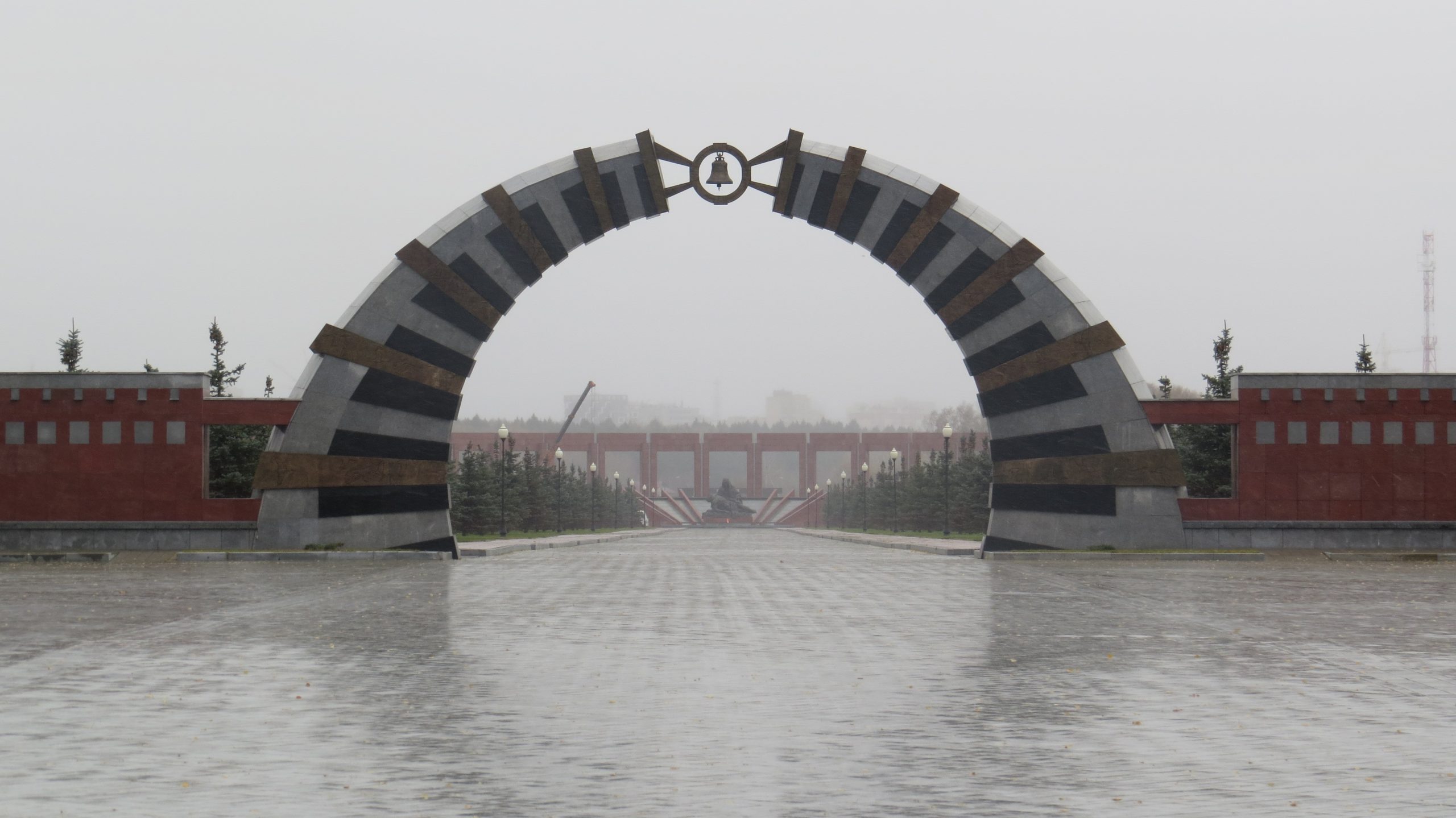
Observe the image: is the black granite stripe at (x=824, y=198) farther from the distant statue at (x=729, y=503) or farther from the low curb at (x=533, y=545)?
the distant statue at (x=729, y=503)

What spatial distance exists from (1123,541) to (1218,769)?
29.2 m

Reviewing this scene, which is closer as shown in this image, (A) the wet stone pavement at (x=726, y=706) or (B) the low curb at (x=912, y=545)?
(A) the wet stone pavement at (x=726, y=706)

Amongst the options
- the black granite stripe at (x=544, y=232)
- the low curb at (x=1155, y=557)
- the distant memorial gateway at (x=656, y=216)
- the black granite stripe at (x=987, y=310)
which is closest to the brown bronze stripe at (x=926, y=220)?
the distant memorial gateway at (x=656, y=216)

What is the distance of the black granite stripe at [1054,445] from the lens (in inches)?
1444

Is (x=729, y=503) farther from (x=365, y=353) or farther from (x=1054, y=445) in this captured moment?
(x=365, y=353)

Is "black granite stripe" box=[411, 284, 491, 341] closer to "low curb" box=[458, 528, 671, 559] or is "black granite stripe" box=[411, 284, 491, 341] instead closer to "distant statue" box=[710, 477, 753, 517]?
"low curb" box=[458, 528, 671, 559]

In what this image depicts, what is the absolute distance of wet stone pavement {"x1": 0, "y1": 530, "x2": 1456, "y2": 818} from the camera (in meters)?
7.65

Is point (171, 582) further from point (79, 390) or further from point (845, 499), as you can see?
point (845, 499)

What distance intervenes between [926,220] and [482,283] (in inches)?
468

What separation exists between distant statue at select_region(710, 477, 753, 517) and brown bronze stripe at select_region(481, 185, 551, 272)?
138m

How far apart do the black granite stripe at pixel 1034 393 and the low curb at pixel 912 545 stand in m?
4.16

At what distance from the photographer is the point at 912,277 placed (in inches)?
1527

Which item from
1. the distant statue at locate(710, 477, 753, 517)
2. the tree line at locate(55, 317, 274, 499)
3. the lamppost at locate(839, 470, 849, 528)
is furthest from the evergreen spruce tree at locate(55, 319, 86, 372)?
the distant statue at locate(710, 477, 753, 517)

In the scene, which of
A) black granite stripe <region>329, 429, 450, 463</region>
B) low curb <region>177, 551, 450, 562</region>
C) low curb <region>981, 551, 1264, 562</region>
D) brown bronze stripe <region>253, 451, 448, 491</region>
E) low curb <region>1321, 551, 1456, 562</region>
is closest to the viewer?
low curb <region>177, 551, 450, 562</region>
